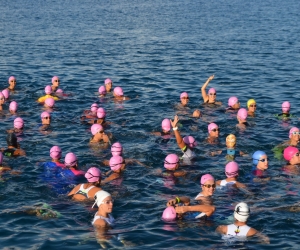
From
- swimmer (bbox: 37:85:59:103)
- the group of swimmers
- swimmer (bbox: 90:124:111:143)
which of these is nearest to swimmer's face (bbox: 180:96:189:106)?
the group of swimmers

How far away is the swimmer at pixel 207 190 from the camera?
18.9 m

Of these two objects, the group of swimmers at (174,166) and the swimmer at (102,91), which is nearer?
the group of swimmers at (174,166)

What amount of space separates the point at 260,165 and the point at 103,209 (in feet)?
25.8

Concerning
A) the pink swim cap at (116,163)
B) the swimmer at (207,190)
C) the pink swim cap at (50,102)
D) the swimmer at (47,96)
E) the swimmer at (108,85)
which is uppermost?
the swimmer at (108,85)

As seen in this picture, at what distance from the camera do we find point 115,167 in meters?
21.6

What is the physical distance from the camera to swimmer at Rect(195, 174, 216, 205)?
Result: 62.1ft

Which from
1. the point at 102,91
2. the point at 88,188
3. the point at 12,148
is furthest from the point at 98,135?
the point at 102,91

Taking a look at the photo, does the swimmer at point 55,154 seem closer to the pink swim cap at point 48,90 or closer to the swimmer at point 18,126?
the swimmer at point 18,126

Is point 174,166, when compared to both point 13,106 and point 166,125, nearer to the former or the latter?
point 166,125

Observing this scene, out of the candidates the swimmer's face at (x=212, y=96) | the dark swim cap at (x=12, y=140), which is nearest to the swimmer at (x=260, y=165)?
the dark swim cap at (x=12, y=140)

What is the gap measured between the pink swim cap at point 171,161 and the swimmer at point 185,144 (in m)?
1.09

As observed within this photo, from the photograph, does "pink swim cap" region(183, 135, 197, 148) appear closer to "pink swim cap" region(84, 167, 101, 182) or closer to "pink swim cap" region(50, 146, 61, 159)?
"pink swim cap" region(50, 146, 61, 159)

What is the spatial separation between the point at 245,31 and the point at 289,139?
4193 cm

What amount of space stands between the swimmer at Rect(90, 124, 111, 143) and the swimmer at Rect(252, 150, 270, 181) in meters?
7.19
